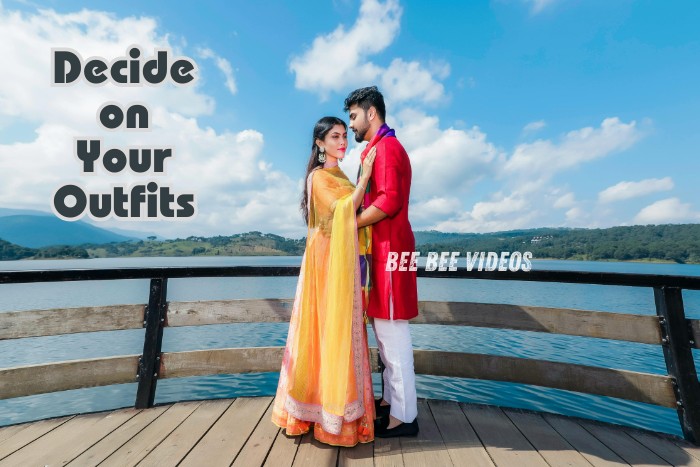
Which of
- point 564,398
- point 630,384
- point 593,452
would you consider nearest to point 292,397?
point 593,452

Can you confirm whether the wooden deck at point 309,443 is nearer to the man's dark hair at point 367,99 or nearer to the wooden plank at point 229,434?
the wooden plank at point 229,434

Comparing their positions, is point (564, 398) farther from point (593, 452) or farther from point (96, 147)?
point (96, 147)

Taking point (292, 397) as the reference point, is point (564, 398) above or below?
below

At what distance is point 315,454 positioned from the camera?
205cm

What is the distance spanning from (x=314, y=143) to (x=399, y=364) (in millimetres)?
1518

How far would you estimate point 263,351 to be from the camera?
289 centimetres

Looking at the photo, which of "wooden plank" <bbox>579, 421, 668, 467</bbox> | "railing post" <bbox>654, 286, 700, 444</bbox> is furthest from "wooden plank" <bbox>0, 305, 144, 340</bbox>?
"railing post" <bbox>654, 286, 700, 444</bbox>

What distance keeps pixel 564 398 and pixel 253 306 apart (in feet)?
32.4

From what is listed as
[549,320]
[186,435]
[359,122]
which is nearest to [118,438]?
[186,435]

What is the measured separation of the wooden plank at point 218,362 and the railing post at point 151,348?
0.24ft

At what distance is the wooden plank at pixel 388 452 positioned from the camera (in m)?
1.97

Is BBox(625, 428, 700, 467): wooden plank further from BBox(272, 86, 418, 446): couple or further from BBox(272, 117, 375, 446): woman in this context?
BBox(272, 117, 375, 446): woman

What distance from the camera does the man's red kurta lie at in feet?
6.96

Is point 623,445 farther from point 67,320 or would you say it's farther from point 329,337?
point 67,320
